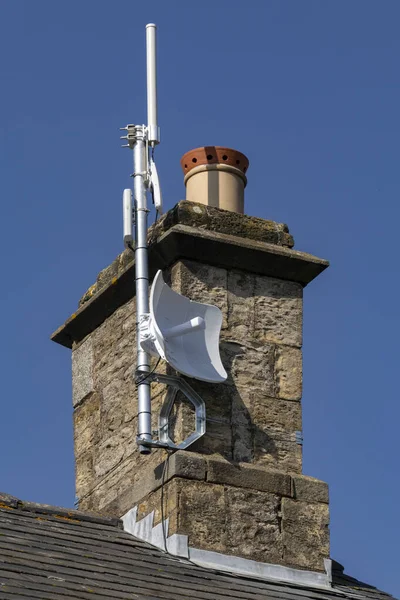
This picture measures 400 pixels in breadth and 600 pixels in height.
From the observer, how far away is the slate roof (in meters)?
6.39

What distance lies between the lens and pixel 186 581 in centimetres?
703

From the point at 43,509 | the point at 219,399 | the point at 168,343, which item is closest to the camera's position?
the point at 43,509

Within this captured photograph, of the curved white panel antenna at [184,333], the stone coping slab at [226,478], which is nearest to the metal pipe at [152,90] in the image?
the curved white panel antenna at [184,333]

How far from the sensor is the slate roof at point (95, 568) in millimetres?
6395

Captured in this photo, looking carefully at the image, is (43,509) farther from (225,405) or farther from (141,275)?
(141,275)

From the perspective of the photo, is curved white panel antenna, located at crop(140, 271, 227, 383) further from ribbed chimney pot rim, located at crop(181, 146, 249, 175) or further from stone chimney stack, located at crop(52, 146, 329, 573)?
ribbed chimney pot rim, located at crop(181, 146, 249, 175)

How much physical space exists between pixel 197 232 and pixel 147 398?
3.14 ft

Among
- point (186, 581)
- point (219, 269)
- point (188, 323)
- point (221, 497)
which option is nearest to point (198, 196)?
point (219, 269)

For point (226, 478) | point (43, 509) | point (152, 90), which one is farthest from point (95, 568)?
point (152, 90)

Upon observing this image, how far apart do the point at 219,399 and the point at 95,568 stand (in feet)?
4.59

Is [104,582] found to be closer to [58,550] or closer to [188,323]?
[58,550]

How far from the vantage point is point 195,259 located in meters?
8.12

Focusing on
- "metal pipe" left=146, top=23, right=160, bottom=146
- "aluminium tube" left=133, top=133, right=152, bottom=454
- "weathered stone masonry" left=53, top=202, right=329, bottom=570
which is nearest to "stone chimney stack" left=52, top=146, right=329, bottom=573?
"weathered stone masonry" left=53, top=202, right=329, bottom=570

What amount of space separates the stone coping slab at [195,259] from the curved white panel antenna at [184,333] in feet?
1.20
